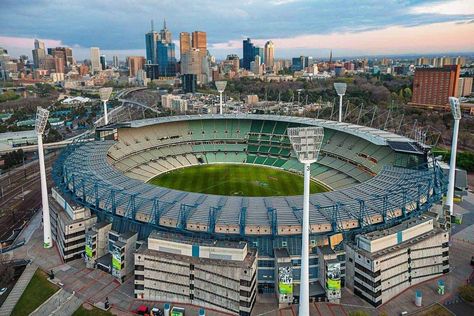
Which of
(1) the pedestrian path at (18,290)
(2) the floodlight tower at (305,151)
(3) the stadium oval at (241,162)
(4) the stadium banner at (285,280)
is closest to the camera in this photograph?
(2) the floodlight tower at (305,151)

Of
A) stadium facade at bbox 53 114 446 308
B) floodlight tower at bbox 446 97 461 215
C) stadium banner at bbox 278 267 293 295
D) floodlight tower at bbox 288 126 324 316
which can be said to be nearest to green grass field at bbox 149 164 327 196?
stadium facade at bbox 53 114 446 308

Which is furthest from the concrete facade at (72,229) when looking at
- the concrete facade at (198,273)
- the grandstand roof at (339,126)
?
the grandstand roof at (339,126)

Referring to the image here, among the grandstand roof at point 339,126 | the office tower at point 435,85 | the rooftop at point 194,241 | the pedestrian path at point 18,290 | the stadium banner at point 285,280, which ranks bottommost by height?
the pedestrian path at point 18,290

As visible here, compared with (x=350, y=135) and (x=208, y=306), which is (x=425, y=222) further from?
(x=350, y=135)

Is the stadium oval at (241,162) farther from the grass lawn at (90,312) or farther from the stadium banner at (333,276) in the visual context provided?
the grass lawn at (90,312)

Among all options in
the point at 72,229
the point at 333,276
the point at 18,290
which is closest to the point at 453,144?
the point at 333,276

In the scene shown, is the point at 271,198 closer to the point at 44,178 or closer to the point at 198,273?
the point at 198,273
